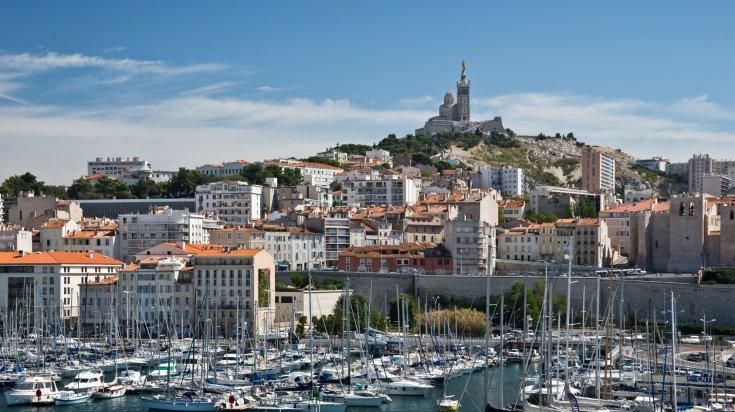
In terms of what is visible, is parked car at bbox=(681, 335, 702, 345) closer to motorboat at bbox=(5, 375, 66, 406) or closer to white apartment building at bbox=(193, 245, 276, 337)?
white apartment building at bbox=(193, 245, 276, 337)

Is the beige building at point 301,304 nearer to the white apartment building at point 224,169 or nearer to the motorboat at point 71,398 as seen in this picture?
the motorboat at point 71,398

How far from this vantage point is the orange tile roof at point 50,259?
199 ft

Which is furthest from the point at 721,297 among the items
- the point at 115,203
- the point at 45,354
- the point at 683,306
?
the point at 115,203

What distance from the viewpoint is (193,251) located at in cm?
6406

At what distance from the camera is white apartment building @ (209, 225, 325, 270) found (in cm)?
6988

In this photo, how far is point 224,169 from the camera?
104 metres

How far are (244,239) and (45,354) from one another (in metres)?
22.9

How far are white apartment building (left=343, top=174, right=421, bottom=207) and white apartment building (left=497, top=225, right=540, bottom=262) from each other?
55.2ft

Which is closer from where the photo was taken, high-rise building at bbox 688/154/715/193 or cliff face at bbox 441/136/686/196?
cliff face at bbox 441/136/686/196

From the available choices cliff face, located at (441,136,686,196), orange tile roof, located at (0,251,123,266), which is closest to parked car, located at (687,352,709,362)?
orange tile roof, located at (0,251,123,266)

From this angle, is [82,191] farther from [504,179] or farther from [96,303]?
[96,303]

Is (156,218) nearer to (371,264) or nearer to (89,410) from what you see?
(371,264)

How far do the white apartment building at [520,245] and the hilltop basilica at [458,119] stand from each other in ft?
213

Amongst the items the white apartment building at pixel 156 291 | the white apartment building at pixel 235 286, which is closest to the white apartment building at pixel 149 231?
the white apartment building at pixel 156 291
